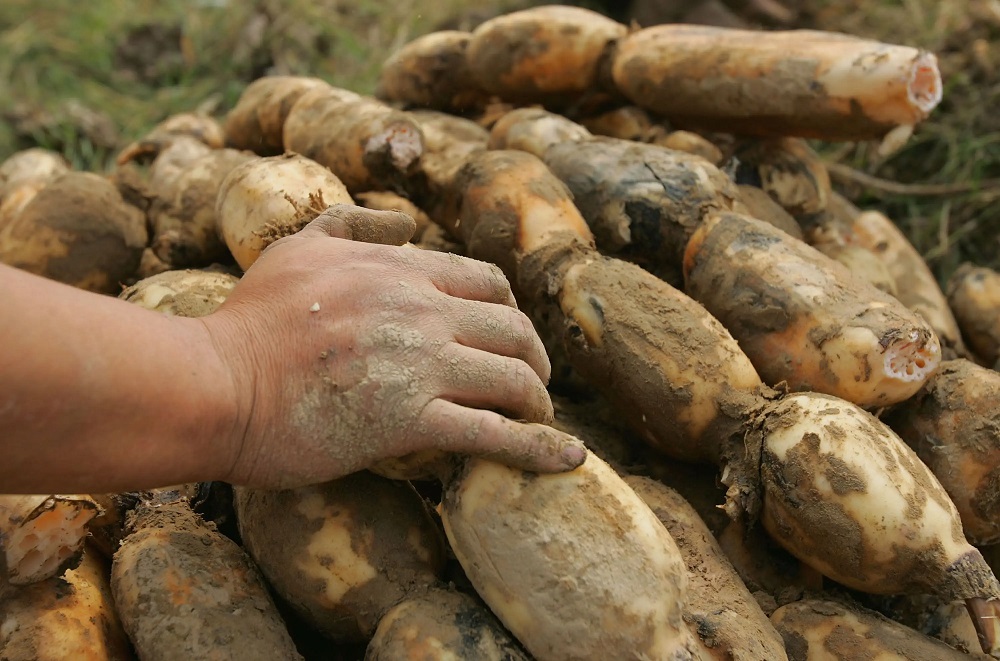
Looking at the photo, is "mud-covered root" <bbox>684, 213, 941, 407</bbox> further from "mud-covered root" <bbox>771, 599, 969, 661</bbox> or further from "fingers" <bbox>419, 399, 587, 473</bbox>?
"fingers" <bbox>419, 399, 587, 473</bbox>

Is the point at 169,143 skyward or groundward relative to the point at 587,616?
groundward

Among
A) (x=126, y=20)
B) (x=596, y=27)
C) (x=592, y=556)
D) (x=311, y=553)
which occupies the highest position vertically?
(x=596, y=27)

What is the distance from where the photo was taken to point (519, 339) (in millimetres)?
1205

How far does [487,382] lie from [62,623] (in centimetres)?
69

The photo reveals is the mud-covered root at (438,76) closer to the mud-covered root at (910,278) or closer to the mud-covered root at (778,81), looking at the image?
the mud-covered root at (778,81)

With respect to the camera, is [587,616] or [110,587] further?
[110,587]

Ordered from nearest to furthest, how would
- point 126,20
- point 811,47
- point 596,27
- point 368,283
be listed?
point 368,283
point 811,47
point 596,27
point 126,20

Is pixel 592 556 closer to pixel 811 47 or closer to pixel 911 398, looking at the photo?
pixel 911 398

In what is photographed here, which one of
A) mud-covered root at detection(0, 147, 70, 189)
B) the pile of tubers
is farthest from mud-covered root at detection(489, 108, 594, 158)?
mud-covered root at detection(0, 147, 70, 189)

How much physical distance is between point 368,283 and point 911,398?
1.04 metres

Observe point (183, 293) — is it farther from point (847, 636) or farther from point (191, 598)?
point (847, 636)

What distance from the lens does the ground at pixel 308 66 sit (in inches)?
114

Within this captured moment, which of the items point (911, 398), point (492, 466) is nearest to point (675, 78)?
point (911, 398)

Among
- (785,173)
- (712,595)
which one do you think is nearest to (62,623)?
(712,595)
